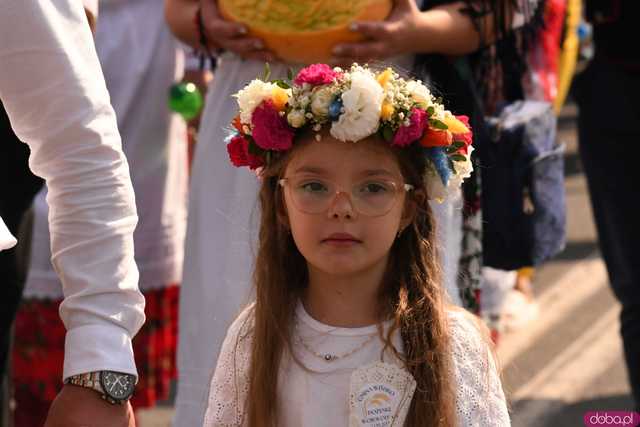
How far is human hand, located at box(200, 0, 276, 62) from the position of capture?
381 centimetres

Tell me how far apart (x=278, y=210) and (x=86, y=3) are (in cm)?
62

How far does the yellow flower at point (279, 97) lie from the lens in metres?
2.98

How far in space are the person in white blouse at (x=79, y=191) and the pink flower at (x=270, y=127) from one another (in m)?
0.28

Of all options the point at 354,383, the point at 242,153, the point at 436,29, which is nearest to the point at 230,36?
the point at 436,29

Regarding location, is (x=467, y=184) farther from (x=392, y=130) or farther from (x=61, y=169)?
(x=61, y=169)

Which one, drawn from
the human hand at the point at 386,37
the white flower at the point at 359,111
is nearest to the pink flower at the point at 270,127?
the white flower at the point at 359,111

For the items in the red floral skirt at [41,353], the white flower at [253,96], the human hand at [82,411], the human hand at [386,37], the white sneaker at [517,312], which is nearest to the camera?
the human hand at [82,411]

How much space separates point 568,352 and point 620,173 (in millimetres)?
1770

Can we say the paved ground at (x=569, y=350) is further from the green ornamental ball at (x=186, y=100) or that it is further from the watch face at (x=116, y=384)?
the watch face at (x=116, y=384)

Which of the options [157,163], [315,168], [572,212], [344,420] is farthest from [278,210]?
[572,212]

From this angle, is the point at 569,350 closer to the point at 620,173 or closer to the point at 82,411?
the point at 620,173

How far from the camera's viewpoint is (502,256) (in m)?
4.19

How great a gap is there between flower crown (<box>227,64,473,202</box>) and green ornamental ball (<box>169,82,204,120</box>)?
1812 millimetres

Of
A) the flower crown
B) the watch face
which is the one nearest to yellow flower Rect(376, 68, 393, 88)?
the flower crown
